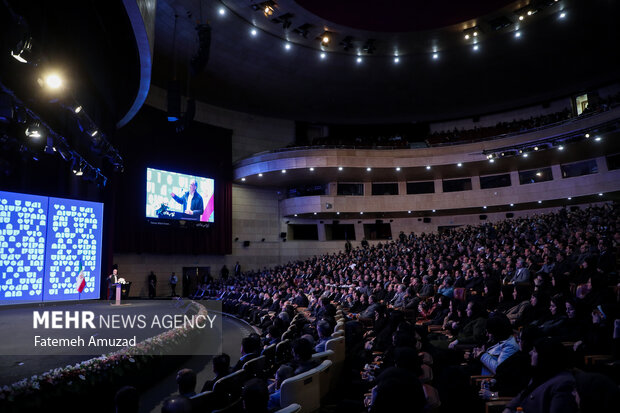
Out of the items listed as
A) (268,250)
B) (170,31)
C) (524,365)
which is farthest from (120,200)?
(524,365)

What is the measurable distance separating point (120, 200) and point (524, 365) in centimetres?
1462

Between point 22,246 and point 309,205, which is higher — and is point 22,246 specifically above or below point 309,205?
below

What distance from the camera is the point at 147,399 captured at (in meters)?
4.51

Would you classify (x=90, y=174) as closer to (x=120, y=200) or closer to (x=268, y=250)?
(x=120, y=200)

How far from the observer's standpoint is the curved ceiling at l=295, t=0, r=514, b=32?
12875mm

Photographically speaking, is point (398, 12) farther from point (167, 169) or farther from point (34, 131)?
point (34, 131)

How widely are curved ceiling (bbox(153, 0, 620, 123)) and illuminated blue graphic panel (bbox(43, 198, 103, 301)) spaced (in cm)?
620

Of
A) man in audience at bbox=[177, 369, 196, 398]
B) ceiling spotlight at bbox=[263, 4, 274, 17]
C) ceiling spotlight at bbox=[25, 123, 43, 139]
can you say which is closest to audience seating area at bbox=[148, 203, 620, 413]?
man in audience at bbox=[177, 369, 196, 398]

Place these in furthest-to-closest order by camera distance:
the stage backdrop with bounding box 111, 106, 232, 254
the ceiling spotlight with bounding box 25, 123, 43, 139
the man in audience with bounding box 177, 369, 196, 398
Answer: the stage backdrop with bounding box 111, 106, 232, 254, the ceiling spotlight with bounding box 25, 123, 43, 139, the man in audience with bounding box 177, 369, 196, 398

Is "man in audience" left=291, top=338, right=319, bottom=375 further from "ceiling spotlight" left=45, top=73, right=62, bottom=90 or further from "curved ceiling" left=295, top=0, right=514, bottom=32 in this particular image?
"curved ceiling" left=295, top=0, right=514, bottom=32

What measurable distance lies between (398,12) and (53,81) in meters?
11.5

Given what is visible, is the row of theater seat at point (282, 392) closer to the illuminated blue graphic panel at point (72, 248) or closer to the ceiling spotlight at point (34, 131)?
the ceiling spotlight at point (34, 131)

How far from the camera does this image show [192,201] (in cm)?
1652

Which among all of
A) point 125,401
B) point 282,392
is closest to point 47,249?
point 125,401
